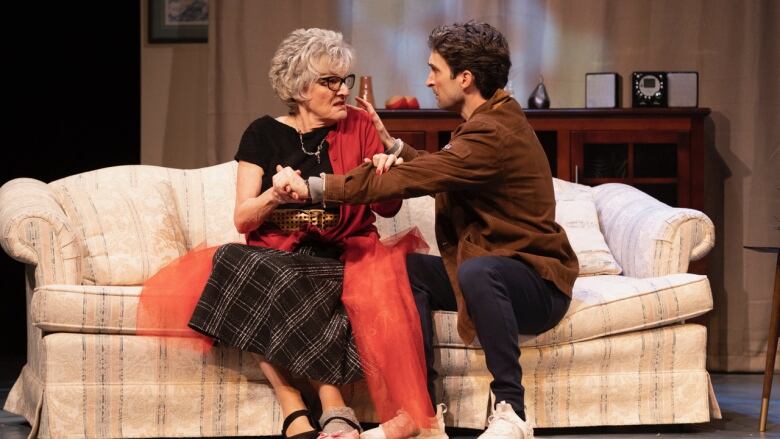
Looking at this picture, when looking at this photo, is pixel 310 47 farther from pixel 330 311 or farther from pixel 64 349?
pixel 64 349

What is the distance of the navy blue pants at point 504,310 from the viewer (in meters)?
3.08

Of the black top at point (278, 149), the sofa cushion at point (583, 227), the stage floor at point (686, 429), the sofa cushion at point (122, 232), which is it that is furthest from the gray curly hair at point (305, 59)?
the stage floor at point (686, 429)

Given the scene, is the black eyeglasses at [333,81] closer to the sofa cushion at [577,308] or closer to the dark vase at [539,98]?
the sofa cushion at [577,308]

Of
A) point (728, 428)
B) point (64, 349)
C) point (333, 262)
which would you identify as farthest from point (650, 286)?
point (64, 349)

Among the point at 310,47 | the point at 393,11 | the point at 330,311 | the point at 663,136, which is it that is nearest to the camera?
the point at 330,311

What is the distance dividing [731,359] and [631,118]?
4.06ft

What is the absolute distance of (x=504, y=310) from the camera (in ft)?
10.2

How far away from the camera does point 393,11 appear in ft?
17.6

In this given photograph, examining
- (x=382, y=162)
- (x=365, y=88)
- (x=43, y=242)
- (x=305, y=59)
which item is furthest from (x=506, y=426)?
(x=365, y=88)

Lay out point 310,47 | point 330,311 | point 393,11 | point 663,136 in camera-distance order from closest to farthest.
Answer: point 330,311, point 310,47, point 663,136, point 393,11

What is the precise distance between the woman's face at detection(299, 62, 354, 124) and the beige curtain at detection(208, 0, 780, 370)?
1882 millimetres

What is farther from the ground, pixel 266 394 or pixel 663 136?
pixel 663 136

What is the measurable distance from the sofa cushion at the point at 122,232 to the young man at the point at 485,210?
82cm

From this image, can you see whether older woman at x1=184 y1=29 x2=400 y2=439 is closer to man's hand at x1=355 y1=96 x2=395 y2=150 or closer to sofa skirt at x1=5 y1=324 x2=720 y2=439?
man's hand at x1=355 y1=96 x2=395 y2=150
